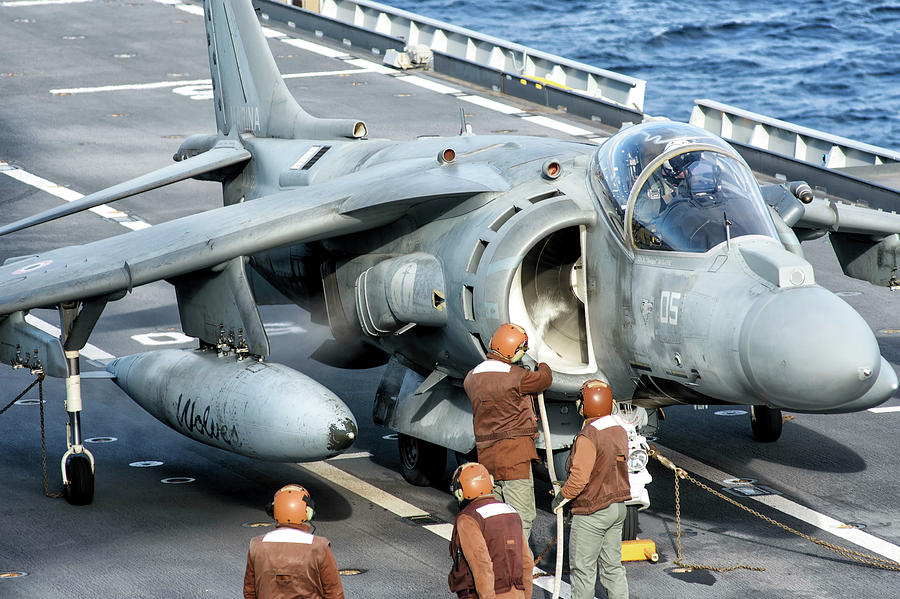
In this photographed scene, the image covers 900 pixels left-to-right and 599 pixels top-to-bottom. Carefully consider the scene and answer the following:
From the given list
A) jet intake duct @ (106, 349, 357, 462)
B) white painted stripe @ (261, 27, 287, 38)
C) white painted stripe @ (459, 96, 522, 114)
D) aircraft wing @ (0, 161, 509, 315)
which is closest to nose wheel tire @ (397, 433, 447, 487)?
jet intake duct @ (106, 349, 357, 462)

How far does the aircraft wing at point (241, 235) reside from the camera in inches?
496

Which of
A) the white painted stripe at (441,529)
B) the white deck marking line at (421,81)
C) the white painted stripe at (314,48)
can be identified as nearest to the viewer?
the white painted stripe at (441,529)

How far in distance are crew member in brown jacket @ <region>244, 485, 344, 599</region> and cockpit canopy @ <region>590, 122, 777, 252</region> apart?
13.7 feet

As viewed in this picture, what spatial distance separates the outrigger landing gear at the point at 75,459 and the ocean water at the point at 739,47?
1464 inches

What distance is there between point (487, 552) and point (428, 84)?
26.0 m

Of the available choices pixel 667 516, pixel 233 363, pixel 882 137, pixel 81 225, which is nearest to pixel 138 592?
pixel 233 363

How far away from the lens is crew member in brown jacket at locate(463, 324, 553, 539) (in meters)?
10.6

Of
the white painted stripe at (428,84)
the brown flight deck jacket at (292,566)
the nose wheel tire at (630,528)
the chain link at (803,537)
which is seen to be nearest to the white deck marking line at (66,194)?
the white painted stripe at (428,84)

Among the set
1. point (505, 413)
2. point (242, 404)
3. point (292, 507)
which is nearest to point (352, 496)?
point (242, 404)

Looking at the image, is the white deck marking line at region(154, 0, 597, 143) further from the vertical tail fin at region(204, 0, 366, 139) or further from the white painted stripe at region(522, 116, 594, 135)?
the vertical tail fin at region(204, 0, 366, 139)

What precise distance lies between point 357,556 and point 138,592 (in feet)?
6.14

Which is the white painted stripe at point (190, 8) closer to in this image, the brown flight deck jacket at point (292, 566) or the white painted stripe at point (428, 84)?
the white painted stripe at point (428, 84)

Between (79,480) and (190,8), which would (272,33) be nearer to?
(190,8)

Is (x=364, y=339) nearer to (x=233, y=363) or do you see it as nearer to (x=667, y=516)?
(x=233, y=363)
